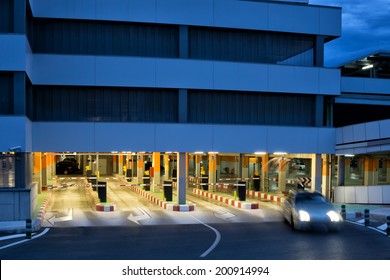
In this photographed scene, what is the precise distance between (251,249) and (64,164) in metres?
45.1

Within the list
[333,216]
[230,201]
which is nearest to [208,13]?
[230,201]

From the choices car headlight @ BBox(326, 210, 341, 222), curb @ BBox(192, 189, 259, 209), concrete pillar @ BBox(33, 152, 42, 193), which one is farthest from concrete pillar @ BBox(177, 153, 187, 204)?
concrete pillar @ BBox(33, 152, 42, 193)

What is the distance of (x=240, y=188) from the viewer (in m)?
27.3

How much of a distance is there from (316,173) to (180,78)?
8863 millimetres

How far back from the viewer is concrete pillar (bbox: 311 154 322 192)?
2731 cm

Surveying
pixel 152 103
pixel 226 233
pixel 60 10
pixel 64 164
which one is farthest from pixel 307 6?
pixel 64 164

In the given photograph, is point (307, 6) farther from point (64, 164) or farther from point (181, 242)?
point (64, 164)

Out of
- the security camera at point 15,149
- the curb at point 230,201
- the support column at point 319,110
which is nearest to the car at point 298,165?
the curb at point 230,201

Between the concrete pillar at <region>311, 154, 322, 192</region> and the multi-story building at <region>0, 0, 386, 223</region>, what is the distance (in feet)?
0.18

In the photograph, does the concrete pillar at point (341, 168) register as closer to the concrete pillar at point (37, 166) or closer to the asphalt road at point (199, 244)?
the asphalt road at point (199, 244)

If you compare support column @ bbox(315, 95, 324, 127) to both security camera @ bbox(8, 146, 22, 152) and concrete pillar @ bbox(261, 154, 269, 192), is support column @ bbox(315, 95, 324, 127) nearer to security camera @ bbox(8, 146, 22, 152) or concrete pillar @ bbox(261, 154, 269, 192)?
concrete pillar @ bbox(261, 154, 269, 192)

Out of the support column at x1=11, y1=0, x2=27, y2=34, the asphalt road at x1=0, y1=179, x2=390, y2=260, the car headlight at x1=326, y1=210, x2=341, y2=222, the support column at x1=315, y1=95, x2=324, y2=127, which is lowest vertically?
the asphalt road at x1=0, y1=179, x2=390, y2=260

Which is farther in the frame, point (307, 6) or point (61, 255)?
point (307, 6)

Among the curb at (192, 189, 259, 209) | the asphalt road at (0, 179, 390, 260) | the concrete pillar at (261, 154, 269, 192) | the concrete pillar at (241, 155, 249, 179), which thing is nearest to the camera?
the asphalt road at (0, 179, 390, 260)
